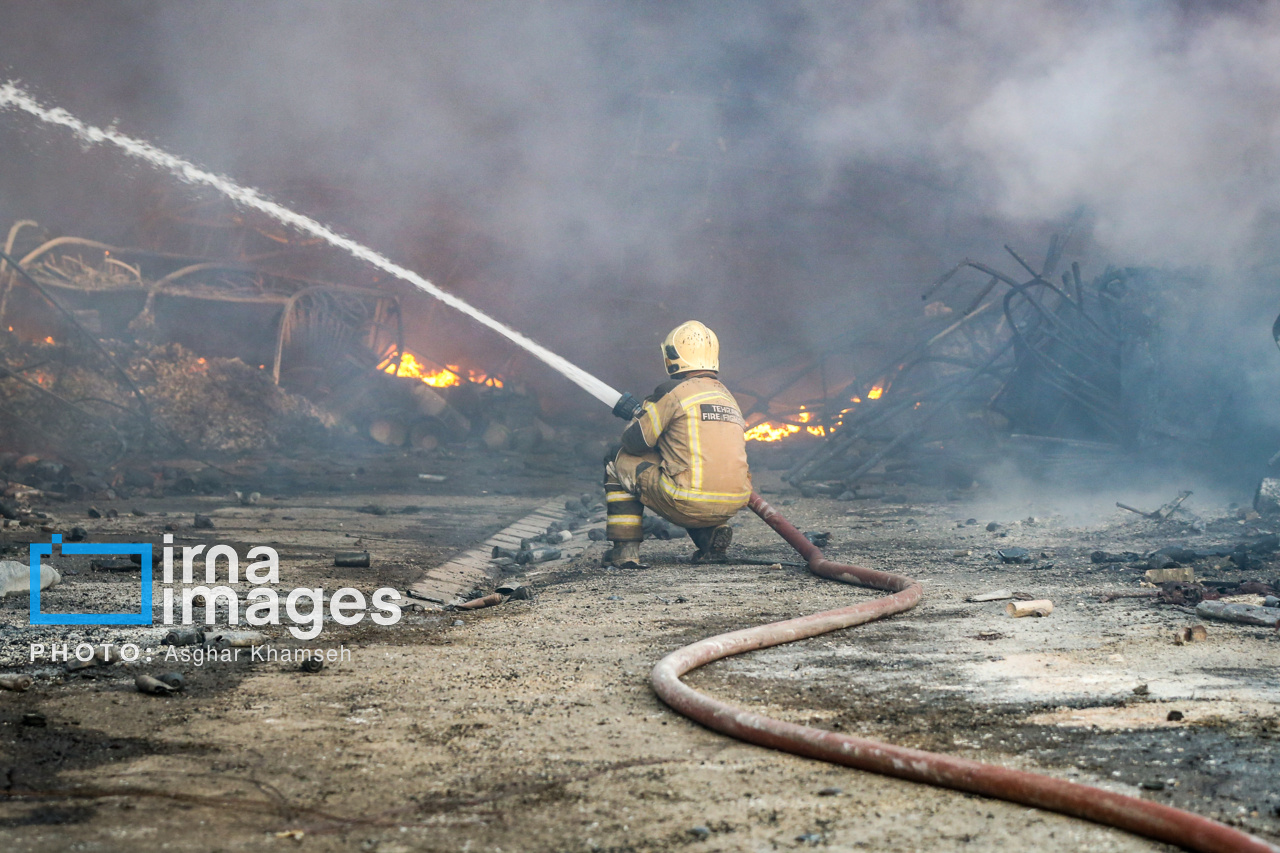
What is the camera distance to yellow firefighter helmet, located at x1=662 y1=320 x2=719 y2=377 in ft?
17.6

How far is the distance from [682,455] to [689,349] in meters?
0.63

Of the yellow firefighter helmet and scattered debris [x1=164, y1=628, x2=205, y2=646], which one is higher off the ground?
the yellow firefighter helmet

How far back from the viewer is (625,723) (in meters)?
2.49

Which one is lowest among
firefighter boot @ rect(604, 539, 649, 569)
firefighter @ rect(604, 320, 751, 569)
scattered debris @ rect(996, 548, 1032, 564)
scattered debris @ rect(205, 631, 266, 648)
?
scattered debris @ rect(205, 631, 266, 648)

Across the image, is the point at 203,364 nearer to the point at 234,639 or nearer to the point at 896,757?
the point at 234,639

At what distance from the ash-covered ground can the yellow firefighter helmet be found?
4.08ft

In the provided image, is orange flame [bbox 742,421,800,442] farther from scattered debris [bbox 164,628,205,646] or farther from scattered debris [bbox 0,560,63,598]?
scattered debris [bbox 164,628,205,646]

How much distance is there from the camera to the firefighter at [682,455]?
5.20 metres

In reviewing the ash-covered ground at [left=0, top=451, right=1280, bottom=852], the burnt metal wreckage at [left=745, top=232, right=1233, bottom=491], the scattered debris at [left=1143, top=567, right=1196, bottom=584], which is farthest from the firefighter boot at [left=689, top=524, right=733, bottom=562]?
the burnt metal wreckage at [left=745, top=232, right=1233, bottom=491]

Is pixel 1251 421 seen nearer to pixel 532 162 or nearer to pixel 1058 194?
pixel 1058 194

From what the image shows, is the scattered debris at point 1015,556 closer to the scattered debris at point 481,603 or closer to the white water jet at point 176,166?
the scattered debris at point 481,603

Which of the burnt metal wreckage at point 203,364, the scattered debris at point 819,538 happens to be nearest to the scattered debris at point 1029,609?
the scattered debris at point 819,538

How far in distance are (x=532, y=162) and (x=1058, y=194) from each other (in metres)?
6.66

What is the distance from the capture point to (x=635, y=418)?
5.28 m
